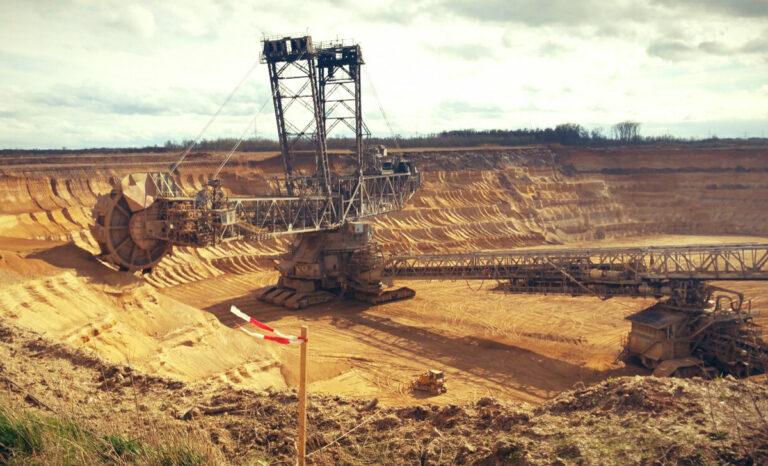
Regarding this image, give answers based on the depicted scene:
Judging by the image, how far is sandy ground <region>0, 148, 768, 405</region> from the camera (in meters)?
15.1

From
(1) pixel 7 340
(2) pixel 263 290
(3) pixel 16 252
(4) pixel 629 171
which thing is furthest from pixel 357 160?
(4) pixel 629 171

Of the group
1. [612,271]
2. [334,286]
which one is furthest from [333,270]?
[612,271]

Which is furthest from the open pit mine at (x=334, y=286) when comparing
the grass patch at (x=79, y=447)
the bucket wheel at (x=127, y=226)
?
the grass patch at (x=79, y=447)

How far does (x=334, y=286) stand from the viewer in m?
28.9

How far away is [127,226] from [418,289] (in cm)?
1749

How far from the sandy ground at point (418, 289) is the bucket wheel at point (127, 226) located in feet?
2.67

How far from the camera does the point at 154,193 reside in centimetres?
1905

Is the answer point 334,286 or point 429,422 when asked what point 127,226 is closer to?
point 334,286

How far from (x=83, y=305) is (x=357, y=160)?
17.1 m

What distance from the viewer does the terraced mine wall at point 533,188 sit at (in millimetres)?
42188

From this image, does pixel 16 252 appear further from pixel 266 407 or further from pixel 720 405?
pixel 720 405

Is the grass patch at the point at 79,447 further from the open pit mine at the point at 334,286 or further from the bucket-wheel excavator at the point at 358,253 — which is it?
the bucket-wheel excavator at the point at 358,253

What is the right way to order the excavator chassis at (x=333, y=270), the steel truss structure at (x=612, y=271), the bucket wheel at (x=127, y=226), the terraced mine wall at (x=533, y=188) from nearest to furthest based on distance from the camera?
the bucket wheel at (x=127, y=226), the steel truss structure at (x=612, y=271), the excavator chassis at (x=333, y=270), the terraced mine wall at (x=533, y=188)

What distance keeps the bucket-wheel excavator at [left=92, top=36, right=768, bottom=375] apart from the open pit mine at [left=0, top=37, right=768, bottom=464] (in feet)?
0.24
